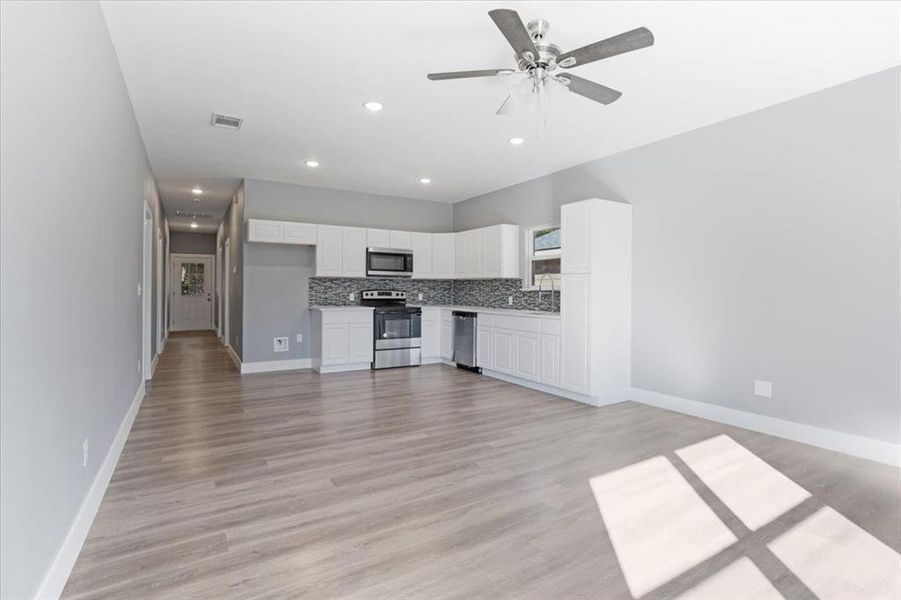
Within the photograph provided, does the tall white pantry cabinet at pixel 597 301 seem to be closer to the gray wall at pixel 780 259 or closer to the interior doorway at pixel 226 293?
the gray wall at pixel 780 259

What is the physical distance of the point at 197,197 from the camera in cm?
788

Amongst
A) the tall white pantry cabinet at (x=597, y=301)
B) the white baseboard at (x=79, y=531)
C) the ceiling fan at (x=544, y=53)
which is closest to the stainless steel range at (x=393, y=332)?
the tall white pantry cabinet at (x=597, y=301)

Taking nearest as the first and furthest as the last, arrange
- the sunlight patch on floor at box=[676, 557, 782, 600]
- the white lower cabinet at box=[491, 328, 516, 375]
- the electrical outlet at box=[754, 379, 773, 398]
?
1. the sunlight patch on floor at box=[676, 557, 782, 600]
2. the electrical outlet at box=[754, 379, 773, 398]
3. the white lower cabinet at box=[491, 328, 516, 375]

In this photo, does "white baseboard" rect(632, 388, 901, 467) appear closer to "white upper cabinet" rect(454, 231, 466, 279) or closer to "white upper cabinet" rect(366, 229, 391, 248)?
"white upper cabinet" rect(454, 231, 466, 279)

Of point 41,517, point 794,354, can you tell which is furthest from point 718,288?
point 41,517

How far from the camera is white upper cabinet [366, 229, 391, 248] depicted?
273 inches

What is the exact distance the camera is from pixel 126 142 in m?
3.68

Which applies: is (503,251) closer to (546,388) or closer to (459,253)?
(459,253)

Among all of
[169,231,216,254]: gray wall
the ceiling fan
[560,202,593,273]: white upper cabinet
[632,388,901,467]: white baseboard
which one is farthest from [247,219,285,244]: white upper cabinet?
[169,231,216,254]: gray wall

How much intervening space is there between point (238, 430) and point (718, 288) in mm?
4344

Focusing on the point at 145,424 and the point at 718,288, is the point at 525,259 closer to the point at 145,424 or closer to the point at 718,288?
the point at 718,288

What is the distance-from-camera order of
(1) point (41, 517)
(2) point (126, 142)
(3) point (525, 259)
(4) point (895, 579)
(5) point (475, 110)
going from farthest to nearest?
1. (3) point (525, 259)
2. (5) point (475, 110)
3. (2) point (126, 142)
4. (4) point (895, 579)
5. (1) point (41, 517)

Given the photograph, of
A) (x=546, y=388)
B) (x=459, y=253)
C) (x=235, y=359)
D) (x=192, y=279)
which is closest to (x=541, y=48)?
(x=546, y=388)

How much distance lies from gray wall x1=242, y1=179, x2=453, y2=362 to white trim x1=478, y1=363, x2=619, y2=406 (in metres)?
2.83
